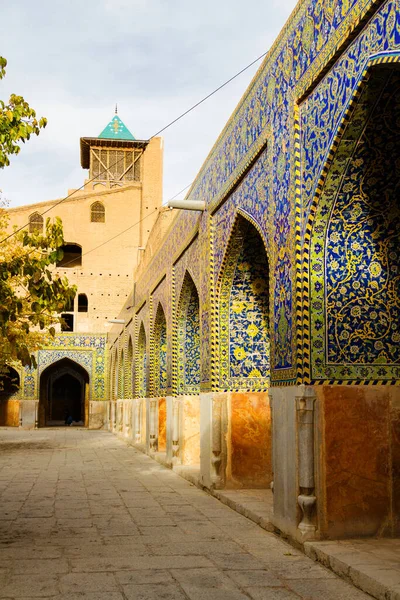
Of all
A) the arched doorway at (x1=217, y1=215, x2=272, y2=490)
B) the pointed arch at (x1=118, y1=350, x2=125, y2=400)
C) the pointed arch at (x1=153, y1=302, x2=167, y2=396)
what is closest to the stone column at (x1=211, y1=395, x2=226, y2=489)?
the arched doorway at (x1=217, y1=215, x2=272, y2=490)

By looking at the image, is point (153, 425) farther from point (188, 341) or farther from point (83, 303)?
point (83, 303)

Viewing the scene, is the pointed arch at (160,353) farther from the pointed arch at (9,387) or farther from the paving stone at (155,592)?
the pointed arch at (9,387)

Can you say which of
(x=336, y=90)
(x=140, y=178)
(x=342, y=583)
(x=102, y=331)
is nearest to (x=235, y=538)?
(x=342, y=583)

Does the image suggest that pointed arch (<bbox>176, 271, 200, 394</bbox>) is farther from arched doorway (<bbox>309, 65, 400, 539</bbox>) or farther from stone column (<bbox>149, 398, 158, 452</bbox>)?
arched doorway (<bbox>309, 65, 400, 539</bbox>)

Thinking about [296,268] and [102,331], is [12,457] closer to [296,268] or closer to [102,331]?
[296,268]

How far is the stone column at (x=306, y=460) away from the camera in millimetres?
5633

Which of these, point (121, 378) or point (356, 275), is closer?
point (356, 275)

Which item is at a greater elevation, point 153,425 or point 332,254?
point 332,254

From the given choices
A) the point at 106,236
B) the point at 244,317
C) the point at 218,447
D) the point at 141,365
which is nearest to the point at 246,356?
the point at 244,317

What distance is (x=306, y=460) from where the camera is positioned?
225 inches

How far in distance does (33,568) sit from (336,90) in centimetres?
418

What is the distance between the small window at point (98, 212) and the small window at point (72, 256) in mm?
2014

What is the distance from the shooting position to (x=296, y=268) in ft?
19.6

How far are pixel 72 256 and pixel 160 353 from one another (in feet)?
71.5
